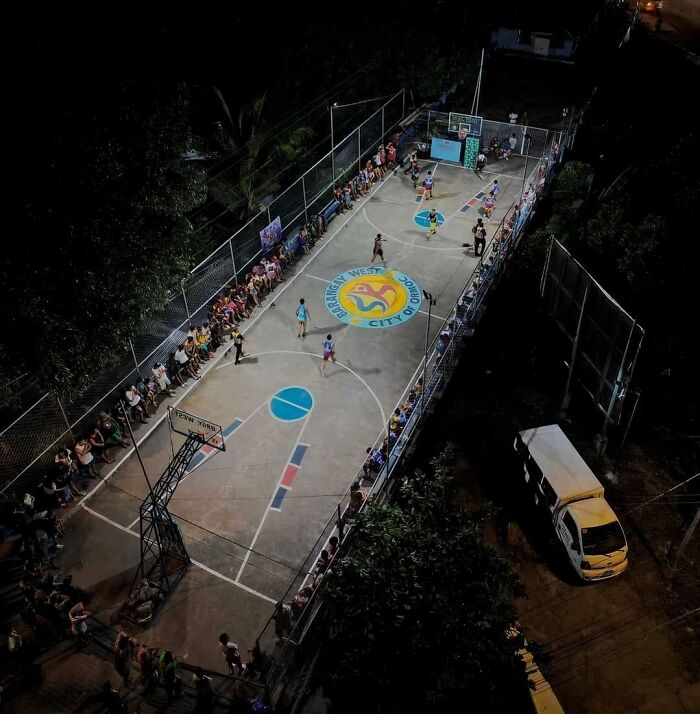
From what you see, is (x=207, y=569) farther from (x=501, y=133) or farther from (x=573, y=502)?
(x=501, y=133)

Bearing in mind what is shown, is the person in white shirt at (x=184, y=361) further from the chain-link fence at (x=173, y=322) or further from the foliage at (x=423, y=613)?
the foliage at (x=423, y=613)

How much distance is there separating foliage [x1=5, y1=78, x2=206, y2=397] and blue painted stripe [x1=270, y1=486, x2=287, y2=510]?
6.09 metres

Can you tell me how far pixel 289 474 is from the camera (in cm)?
1923

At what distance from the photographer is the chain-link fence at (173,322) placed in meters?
17.4

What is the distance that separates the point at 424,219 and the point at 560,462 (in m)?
15.7

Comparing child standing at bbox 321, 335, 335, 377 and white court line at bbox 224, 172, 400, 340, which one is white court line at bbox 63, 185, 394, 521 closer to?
white court line at bbox 224, 172, 400, 340

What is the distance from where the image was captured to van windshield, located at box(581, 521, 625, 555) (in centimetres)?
1695

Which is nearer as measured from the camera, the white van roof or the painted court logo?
the white van roof

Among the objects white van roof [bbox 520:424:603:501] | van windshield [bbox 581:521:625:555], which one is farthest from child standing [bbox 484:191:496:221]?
van windshield [bbox 581:521:625:555]

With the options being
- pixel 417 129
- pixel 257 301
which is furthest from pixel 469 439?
pixel 417 129

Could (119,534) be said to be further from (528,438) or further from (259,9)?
(259,9)

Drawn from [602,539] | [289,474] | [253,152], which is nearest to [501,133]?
[253,152]

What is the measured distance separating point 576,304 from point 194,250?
46.6 feet

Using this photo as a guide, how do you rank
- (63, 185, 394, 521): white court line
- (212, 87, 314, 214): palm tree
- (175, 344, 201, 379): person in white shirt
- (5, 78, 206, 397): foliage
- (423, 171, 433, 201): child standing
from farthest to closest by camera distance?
1. (423, 171, 433, 201): child standing
2. (212, 87, 314, 214): palm tree
3. (175, 344, 201, 379): person in white shirt
4. (63, 185, 394, 521): white court line
5. (5, 78, 206, 397): foliage
